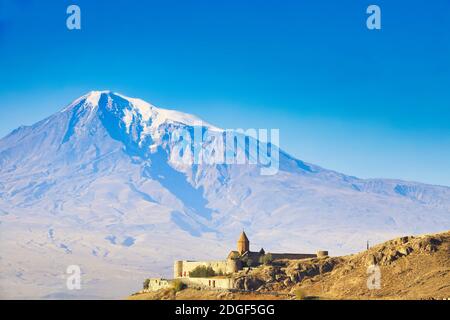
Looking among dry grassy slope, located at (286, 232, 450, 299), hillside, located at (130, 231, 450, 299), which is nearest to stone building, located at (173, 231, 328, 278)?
hillside, located at (130, 231, 450, 299)

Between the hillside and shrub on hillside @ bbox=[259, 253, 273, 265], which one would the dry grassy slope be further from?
shrub on hillside @ bbox=[259, 253, 273, 265]

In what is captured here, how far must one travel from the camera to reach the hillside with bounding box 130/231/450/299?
87.2 meters

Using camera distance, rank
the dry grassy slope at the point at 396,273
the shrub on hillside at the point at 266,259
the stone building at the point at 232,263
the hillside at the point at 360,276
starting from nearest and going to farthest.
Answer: the hillside at the point at 360,276, the dry grassy slope at the point at 396,273, the stone building at the point at 232,263, the shrub on hillside at the point at 266,259

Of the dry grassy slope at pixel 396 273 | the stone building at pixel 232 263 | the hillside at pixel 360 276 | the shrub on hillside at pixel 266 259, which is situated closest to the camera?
the hillside at pixel 360 276

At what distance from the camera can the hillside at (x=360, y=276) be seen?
8725cm

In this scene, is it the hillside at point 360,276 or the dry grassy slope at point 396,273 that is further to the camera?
the dry grassy slope at point 396,273

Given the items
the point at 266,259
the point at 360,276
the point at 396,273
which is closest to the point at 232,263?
the point at 266,259

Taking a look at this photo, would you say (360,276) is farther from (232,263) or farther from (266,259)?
(232,263)

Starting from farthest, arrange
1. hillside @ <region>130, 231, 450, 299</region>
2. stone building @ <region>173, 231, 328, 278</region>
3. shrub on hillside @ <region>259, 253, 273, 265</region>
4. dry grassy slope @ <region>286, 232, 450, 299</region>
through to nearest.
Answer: shrub on hillside @ <region>259, 253, 273, 265</region> < stone building @ <region>173, 231, 328, 278</region> < dry grassy slope @ <region>286, 232, 450, 299</region> < hillside @ <region>130, 231, 450, 299</region>

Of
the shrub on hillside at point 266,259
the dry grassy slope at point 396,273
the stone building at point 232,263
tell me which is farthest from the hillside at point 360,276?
the stone building at point 232,263

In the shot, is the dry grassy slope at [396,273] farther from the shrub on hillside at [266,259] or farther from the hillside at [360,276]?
the shrub on hillside at [266,259]

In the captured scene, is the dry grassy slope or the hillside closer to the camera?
the hillside
